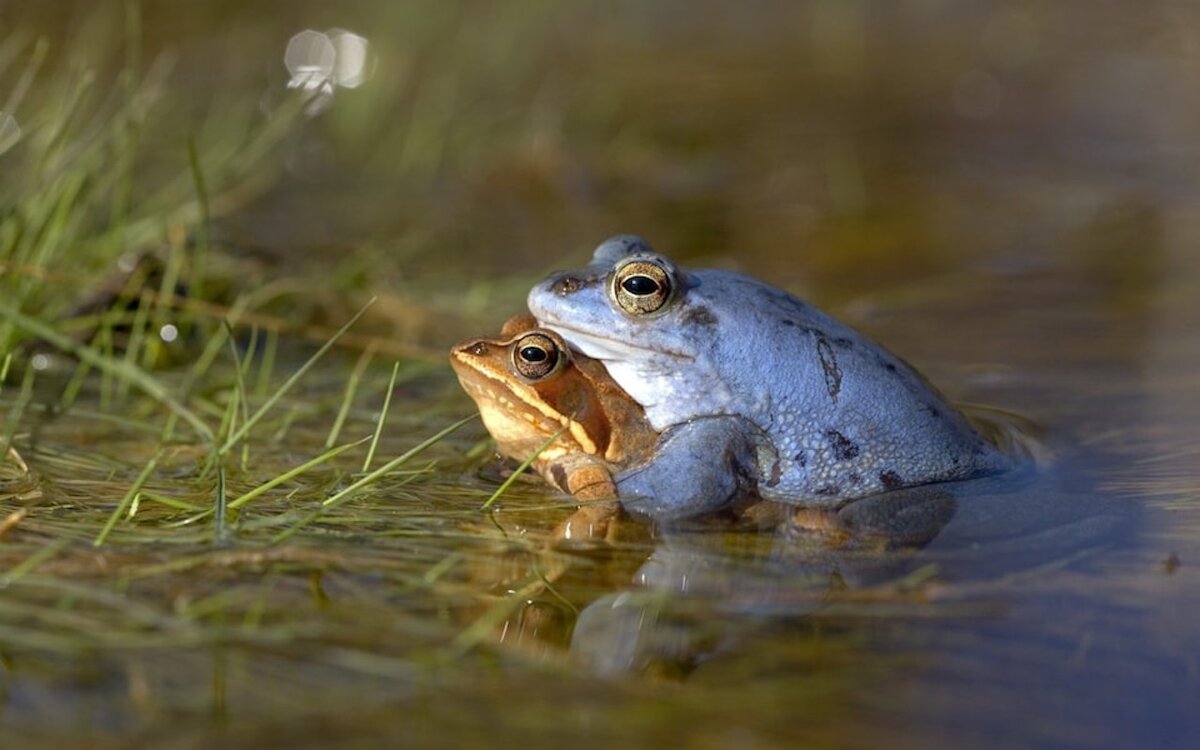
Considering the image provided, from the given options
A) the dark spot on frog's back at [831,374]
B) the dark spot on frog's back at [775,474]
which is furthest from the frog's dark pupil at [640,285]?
the dark spot on frog's back at [775,474]

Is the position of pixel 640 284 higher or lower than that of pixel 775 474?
higher

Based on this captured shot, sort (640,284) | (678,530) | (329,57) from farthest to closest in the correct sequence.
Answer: (329,57) → (640,284) → (678,530)

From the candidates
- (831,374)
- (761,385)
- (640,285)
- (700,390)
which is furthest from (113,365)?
(831,374)

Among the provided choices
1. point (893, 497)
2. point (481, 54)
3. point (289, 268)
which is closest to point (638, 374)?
point (893, 497)

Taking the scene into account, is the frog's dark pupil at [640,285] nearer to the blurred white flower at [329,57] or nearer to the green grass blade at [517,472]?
the green grass blade at [517,472]

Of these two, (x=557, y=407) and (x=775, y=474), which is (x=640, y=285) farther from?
(x=775, y=474)

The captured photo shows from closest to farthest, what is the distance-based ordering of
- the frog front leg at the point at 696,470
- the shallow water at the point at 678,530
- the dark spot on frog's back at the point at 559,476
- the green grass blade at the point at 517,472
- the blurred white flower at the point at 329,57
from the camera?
the shallow water at the point at 678,530 → the green grass blade at the point at 517,472 → the frog front leg at the point at 696,470 → the dark spot on frog's back at the point at 559,476 → the blurred white flower at the point at 329,57

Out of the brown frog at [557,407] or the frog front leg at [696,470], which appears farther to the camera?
the brown frog at [557,407]
